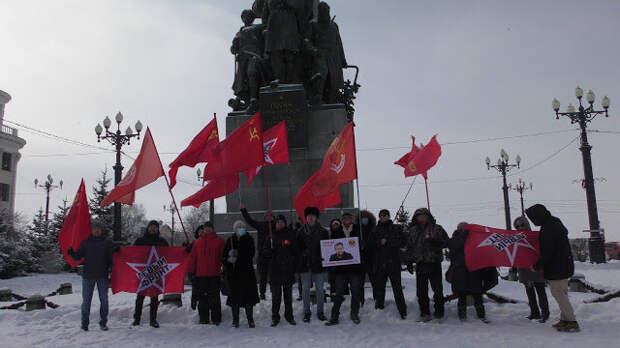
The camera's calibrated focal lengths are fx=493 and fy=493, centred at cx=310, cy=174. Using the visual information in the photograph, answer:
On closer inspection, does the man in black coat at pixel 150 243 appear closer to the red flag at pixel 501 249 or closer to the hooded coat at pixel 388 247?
the hooded coat at pixel 388 247

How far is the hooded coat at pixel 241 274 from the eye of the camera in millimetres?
7820

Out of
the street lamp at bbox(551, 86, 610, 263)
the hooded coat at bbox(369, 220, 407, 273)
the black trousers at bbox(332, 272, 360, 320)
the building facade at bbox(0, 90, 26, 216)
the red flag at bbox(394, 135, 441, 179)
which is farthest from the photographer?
the building facade at bbox(0, 90, 26, 216)

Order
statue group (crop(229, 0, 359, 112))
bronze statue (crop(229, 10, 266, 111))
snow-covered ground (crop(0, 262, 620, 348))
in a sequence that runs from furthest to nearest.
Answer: bronze statue (crop(229, 10, 266, 111)) < statue group (crop(229, 0, 359, 112)) < snow-covered ground (crop(0, 262, 620, 348))

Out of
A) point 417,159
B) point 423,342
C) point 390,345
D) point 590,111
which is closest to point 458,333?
point 423,342

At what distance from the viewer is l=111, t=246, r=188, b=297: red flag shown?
830 cm

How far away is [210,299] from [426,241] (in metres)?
3.59

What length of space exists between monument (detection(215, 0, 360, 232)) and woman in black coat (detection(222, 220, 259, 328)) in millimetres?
3598

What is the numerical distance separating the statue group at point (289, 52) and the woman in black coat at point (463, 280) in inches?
268

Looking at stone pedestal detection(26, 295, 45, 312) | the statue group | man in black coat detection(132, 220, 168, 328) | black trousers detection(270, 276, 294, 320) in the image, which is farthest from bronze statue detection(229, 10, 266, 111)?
stone pedestal detection(26, 295, 45, 312)

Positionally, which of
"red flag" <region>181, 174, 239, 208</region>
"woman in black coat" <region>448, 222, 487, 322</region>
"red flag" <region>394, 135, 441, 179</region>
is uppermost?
"red flag" <region>394, 135, 441, 179</region>

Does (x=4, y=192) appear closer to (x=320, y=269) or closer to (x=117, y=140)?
(x=117, y=140)

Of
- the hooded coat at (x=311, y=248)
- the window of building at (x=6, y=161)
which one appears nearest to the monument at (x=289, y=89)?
the hooded coat at (x=311, y=248)

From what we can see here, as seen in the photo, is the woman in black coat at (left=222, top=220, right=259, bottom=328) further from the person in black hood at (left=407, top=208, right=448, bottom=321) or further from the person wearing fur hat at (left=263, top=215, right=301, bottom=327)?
the person in black hood at (left=407, top=208, right=448, bottom=321)

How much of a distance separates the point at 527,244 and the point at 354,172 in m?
2.96
